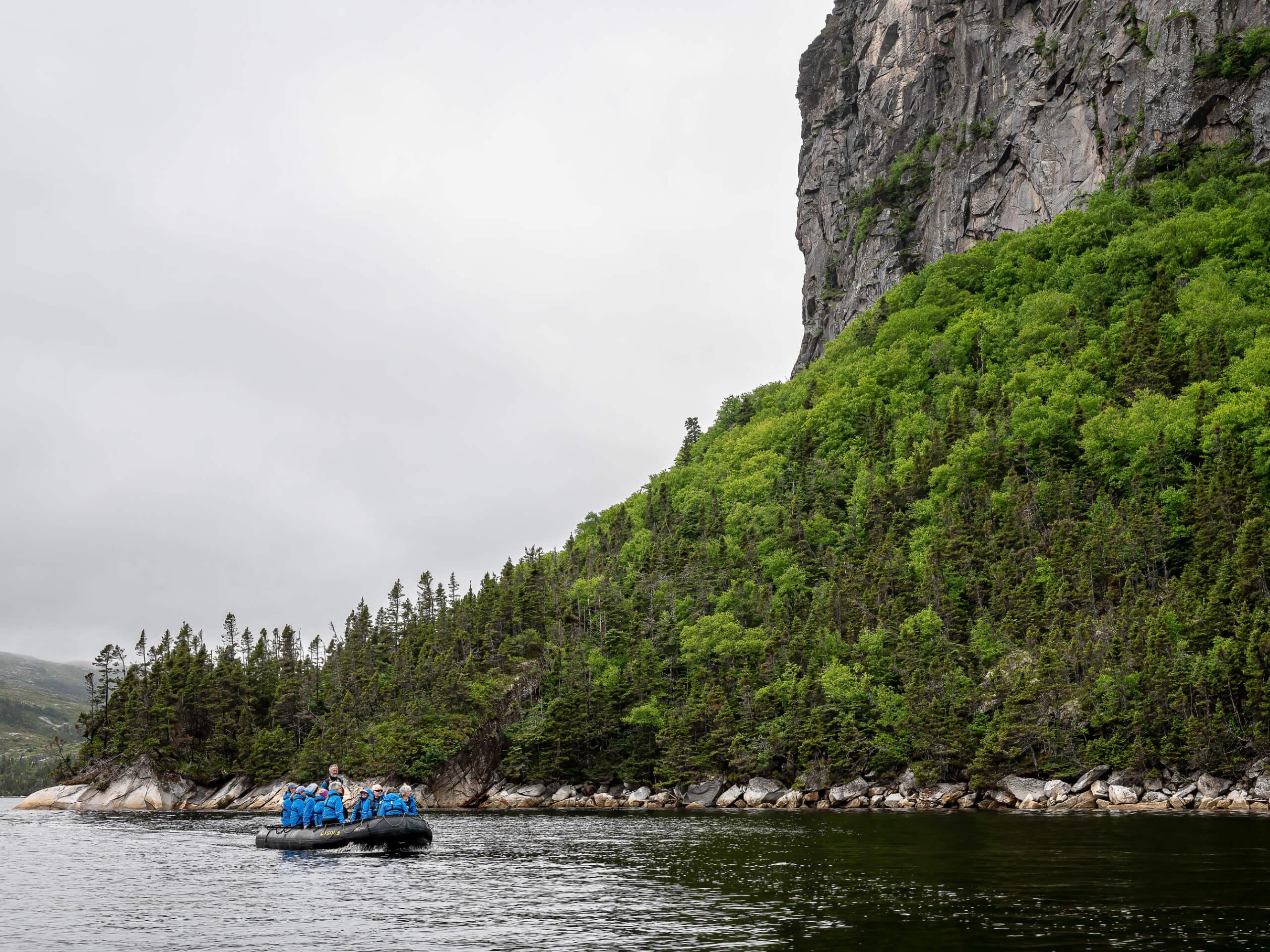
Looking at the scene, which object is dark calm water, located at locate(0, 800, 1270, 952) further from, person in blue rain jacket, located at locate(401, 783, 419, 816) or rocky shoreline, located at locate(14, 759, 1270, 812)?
rocky shoreline, located at locate(14, 759, 1270, 812)

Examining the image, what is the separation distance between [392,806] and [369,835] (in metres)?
2.39

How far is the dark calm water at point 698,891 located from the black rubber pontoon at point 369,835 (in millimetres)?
1189

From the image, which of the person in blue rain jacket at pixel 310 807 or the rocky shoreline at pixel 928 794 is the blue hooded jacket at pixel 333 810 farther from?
the rocky shoreline at pixel 928 794

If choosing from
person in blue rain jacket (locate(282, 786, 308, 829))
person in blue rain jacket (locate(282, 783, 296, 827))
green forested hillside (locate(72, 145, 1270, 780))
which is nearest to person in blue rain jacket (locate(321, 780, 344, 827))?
person in blue rain jacket (locate(282, 786, 308, 829))

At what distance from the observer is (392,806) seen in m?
58.1

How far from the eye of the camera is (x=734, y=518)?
162 m

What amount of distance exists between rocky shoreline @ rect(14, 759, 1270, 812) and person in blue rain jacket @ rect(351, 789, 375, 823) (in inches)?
301

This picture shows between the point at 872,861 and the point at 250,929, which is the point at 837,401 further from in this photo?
the point at 250,929

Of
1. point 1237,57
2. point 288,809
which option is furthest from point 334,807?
point 1237,57

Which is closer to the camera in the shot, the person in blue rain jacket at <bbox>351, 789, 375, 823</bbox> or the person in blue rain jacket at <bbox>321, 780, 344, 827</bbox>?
the person in blue rain jacket at <bbox>351, 789, 375, 823</bbox>

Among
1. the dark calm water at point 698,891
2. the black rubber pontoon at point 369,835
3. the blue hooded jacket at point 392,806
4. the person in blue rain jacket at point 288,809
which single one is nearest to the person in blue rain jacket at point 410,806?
the blue hooded jacket at point 392,806

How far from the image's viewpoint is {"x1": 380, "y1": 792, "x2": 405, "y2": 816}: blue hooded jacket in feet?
189

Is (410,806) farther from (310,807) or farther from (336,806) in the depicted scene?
(310,807)

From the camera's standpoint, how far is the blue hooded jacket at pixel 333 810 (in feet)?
196
